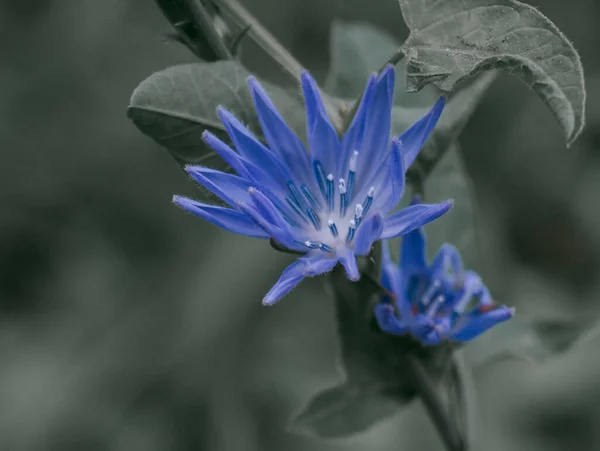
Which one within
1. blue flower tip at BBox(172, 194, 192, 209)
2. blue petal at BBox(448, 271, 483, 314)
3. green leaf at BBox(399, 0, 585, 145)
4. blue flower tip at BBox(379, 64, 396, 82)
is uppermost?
blue flower tip at BBox(172, 194, 192, 209)

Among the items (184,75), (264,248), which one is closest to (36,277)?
(264,248)

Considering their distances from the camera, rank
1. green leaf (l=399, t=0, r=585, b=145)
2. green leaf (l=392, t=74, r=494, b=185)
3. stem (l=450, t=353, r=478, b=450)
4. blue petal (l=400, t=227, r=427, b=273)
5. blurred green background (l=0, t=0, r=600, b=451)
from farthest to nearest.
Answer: blurred green background (l=0, t=0, r=600, b=451)
stem (l=450, t=353, r=478, b=450)
blue petal (l=400, t=227, r=427, b=273)
green leaf (l=392, t=74, r=494, b=185)
green leaf (l=399, t=0, r=585, b=145)

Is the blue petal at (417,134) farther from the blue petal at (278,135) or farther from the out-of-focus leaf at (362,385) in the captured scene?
the out-of-focus leaf at (362,385)

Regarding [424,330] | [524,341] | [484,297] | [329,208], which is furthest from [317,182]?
[524,341]

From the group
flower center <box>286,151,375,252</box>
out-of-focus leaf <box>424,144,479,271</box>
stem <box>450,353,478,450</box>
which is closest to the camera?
flower center <box>286,151,375,252</box>

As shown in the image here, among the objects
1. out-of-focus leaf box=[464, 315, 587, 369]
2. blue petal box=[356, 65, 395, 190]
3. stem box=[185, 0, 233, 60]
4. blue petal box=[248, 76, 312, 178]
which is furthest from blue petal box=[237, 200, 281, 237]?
out-of-focus leaf box=[464, 315, 587, 369]

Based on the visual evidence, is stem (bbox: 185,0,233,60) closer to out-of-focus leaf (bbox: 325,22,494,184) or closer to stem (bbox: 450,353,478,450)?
out-of-focus leaf (bbox: 325,22,494,184)

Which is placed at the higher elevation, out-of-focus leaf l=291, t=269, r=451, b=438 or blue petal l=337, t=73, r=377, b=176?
blue petal l=337, t=73, r=377, b=176

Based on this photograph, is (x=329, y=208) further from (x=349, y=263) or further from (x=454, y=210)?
(x=454, y=210)
